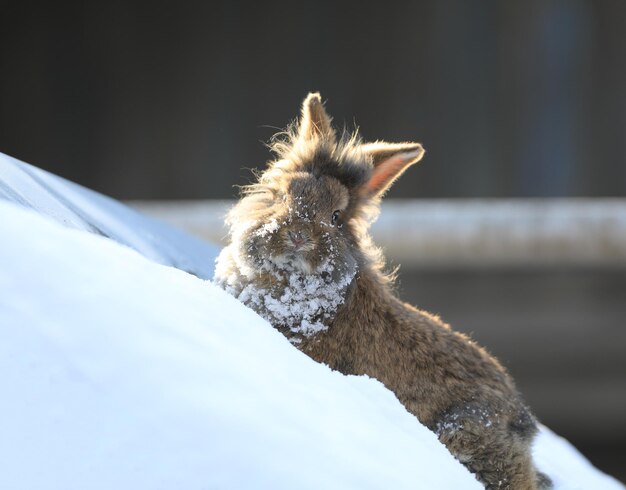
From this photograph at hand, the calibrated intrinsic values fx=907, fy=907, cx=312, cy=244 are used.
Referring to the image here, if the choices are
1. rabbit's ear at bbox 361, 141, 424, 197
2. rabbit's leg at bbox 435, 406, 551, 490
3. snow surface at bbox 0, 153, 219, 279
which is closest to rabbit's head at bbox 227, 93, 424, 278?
rabbit's ear at bbox 361, 141, 424, 197

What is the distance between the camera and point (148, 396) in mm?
1290

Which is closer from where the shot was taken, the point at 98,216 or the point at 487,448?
the point at 487,448

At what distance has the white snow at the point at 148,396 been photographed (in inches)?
47.7

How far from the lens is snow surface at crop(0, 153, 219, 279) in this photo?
7.12 ft

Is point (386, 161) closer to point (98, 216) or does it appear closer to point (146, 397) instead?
point (98, 216)

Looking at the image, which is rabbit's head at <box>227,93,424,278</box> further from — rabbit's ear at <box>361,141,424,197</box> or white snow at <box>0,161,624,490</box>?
white snow at <box>0,161,624,490</box>

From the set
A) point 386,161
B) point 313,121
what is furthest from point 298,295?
point 313,121

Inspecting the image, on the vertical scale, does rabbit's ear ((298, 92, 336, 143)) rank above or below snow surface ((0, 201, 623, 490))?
above

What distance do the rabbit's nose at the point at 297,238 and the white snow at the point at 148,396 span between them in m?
1.08

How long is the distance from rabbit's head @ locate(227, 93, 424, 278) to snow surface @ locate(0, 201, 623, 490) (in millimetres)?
1116

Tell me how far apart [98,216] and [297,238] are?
649 millimetres

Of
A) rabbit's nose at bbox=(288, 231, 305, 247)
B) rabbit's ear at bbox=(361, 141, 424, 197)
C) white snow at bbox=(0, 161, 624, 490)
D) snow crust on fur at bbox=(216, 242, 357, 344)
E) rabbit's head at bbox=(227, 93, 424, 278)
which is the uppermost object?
rabbit's ear at bbox=(361, 141, 424, 197)

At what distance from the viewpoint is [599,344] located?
6.34 m

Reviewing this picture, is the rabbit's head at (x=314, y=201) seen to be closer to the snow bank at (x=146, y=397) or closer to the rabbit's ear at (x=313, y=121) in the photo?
the rabbit's ear at (x=313, y=121)
